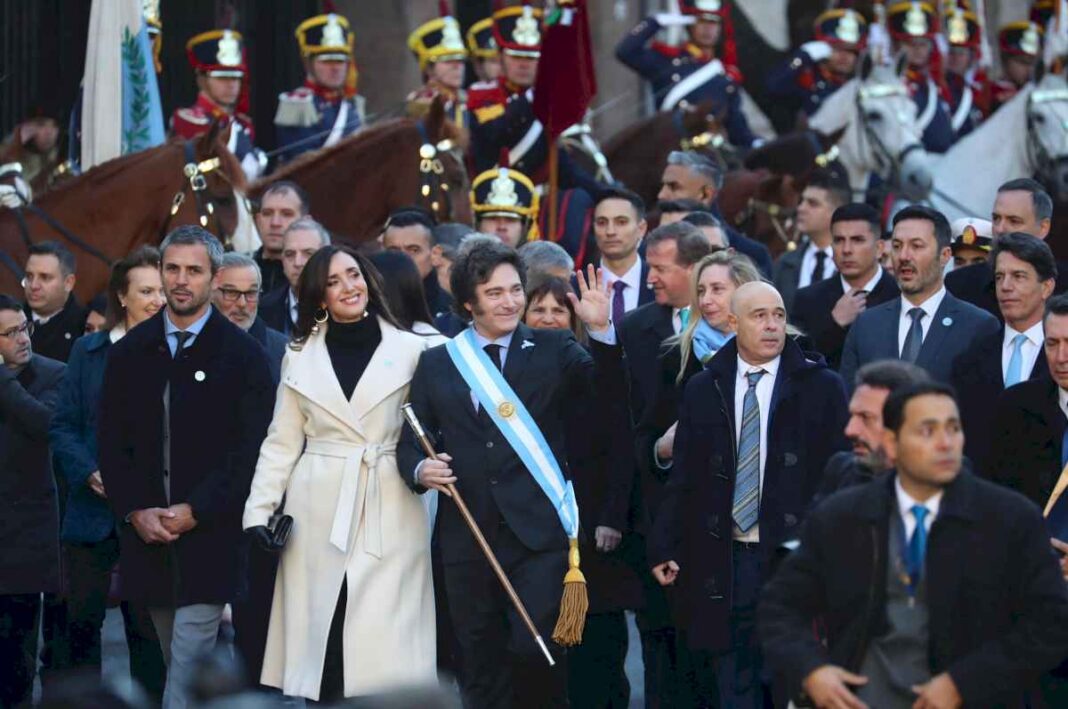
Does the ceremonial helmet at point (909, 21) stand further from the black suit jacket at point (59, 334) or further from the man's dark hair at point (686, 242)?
the man's dark hair at point (686, 242)

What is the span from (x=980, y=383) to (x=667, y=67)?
32.6 ft

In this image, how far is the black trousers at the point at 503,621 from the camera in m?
8.14

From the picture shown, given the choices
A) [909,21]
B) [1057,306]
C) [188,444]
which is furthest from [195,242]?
[909,21]

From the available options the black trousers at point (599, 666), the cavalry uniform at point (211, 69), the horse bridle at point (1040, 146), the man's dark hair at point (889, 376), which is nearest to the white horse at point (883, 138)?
the horse bridle at point (1040, 146)

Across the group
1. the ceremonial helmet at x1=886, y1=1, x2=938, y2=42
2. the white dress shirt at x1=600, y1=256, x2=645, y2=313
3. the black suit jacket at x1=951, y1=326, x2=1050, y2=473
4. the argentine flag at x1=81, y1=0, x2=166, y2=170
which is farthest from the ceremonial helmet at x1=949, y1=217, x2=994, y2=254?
the ceremonial helmet at x1=886, y1=1, x2=938, y2=42

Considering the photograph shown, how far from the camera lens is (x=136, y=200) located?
12.9m

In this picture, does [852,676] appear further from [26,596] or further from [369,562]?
[26,596]

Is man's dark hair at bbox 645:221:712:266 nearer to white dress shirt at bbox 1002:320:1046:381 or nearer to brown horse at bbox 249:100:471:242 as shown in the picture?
white dress shirt at bbox 1002:320:1046:381

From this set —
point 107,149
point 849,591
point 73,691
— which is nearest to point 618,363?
point 849,591

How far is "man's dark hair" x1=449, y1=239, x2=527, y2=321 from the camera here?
8.37 metres

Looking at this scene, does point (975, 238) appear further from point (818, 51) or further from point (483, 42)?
point (818, 51)

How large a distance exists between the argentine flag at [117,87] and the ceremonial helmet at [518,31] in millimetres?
2612

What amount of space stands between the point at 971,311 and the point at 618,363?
1445mm

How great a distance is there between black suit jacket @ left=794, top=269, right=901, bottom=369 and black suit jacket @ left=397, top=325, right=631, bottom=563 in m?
2.01
